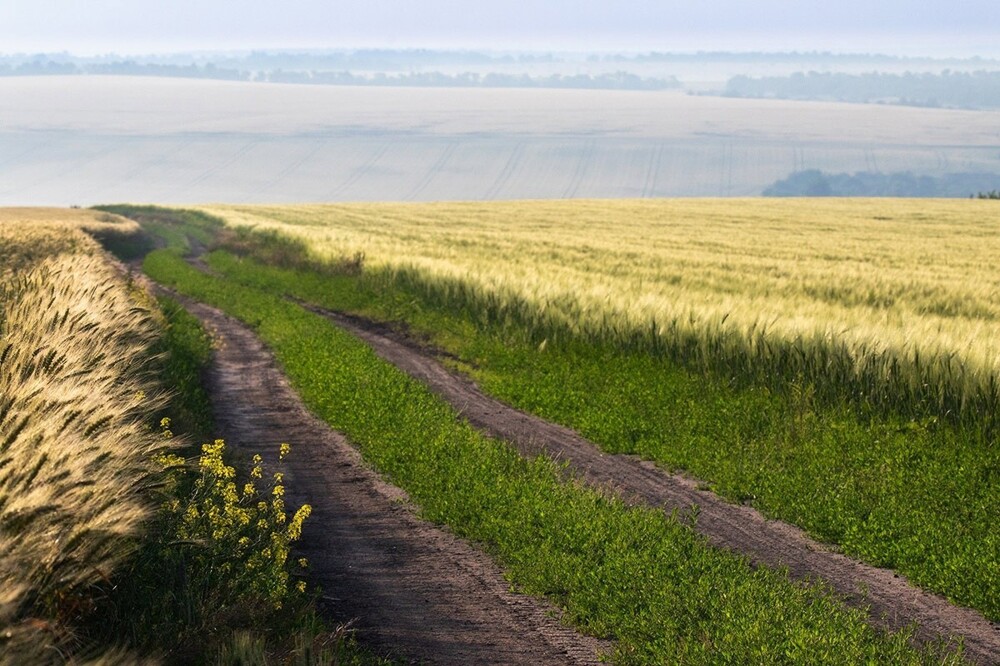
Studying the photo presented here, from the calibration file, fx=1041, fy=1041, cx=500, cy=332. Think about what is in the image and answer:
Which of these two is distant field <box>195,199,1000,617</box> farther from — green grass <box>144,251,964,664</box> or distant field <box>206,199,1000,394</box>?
green grass <box>144,251,964,664</box>

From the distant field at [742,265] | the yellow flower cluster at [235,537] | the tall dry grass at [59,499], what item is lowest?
the distant field at [742,265]

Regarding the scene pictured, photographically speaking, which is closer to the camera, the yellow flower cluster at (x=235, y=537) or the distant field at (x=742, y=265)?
the yellow flower cluster at (x=235, y=537)

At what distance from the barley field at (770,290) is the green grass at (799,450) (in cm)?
50

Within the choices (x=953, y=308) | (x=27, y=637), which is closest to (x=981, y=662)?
(x=27, y=637)

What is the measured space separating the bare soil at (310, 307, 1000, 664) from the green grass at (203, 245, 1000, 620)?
0.18 m

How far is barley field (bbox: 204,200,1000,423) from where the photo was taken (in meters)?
12.9

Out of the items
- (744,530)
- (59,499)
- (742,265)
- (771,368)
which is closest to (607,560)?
(744,530)

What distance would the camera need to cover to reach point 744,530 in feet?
31.5

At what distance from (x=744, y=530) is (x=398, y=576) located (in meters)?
3.30

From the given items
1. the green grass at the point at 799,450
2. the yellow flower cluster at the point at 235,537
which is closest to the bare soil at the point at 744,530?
the green grass at the point at 799,450

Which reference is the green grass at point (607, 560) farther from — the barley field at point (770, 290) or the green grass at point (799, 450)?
the barley field at point (770, 290)

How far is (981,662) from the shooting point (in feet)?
22.9

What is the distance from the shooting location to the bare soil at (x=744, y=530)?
25.2 feet

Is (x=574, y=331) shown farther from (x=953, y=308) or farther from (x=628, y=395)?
(x=953, y=308)
